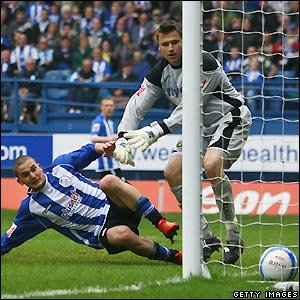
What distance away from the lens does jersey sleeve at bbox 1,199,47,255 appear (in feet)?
27.2

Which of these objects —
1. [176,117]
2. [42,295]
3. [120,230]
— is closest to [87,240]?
[120,230]

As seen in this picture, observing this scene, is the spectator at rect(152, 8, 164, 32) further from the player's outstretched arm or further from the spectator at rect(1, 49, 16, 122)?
the player's outstretched arm

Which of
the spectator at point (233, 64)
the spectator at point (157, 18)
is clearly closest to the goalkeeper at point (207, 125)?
the spectator at point (233, 64)

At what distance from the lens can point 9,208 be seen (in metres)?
16.5

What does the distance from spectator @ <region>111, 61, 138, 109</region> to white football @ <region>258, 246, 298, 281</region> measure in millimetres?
10728

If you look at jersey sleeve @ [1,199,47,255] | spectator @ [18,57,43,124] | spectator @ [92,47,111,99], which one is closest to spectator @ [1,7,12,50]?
spectator @ [18,57,43,124]

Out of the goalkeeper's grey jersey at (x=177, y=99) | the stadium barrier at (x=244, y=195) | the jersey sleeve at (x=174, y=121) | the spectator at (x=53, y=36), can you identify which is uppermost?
the spectator at (x=53, y=36)

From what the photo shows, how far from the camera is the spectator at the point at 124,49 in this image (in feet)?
62.6

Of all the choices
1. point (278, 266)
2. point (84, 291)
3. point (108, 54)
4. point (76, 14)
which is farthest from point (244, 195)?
point (84, 291)

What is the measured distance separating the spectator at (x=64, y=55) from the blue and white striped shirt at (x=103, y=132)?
3536 millimetres

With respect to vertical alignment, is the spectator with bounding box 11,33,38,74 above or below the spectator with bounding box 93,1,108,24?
below

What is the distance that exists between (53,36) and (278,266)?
12943 mm

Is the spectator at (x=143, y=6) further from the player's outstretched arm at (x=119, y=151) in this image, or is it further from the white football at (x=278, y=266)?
the white football at (x=278, y=266)

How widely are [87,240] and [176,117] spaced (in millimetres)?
1275
